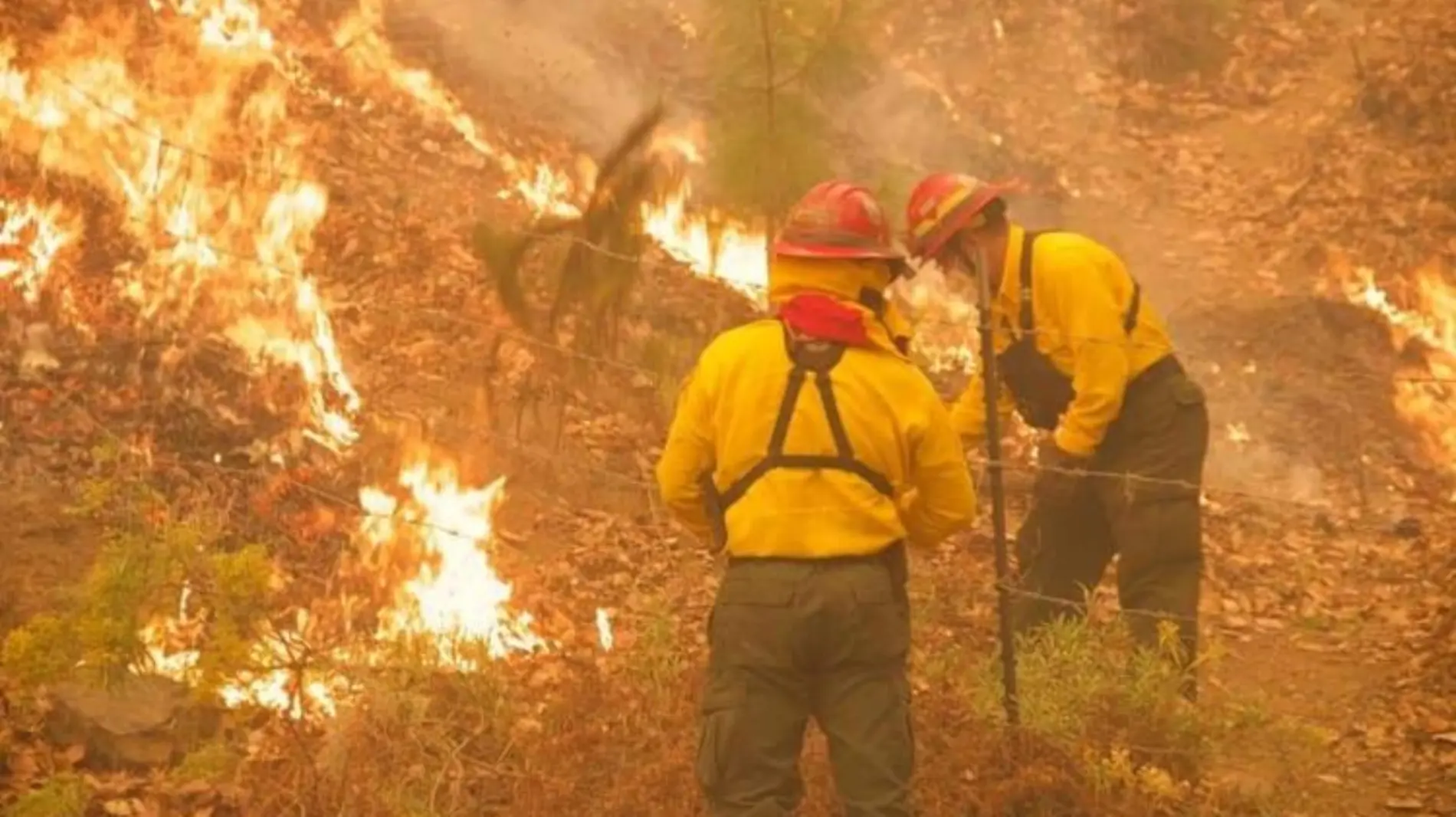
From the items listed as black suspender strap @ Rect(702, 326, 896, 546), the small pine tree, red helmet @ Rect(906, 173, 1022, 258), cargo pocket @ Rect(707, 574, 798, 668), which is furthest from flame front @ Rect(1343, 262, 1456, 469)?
cargo pocket @ Rect(707, 574, 798, 668)

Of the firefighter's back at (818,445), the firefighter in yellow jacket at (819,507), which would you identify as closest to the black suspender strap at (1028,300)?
the firefighter in yellow jacket at (819,507)

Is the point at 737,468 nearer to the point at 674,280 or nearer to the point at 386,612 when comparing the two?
the point at 386,612

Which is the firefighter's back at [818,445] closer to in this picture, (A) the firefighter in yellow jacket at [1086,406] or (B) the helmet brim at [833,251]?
(B) the helmet brim at [833,251]

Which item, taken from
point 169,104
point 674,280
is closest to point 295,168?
point 169,104

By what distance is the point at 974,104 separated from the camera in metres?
14.2

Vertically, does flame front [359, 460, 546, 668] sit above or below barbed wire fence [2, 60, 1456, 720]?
below

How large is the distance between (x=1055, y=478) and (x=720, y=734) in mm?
2218

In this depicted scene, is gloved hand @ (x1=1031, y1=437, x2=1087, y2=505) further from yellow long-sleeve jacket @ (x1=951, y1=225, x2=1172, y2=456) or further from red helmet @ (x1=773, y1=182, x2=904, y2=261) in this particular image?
red helmet @ (x1=773, y1=182, x2=904, y2=261)

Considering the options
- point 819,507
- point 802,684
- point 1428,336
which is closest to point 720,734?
point 802,684

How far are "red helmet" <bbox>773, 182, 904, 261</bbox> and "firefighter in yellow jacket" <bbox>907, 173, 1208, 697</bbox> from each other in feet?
3.24

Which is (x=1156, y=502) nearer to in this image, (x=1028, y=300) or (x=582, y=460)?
(x=1028, y=300)

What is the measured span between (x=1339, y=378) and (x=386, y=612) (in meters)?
6.67

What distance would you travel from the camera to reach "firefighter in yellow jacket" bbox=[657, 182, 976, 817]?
4203mm

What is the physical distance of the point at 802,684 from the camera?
4.35 metres
